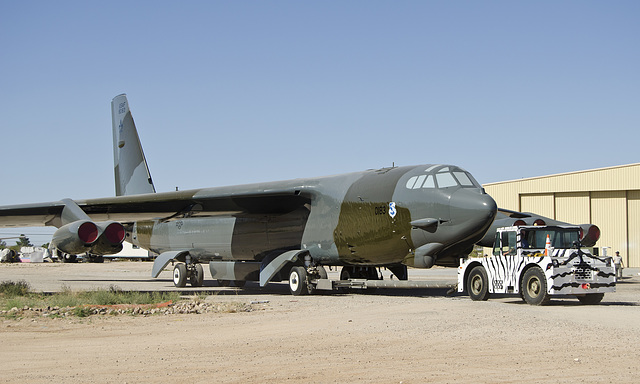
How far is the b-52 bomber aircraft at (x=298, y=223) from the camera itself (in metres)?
18.2

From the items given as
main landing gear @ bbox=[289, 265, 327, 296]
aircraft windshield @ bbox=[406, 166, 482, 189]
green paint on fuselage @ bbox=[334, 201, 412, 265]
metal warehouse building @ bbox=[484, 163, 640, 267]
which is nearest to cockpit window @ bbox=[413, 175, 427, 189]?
aircraft windshield @ bbox=[406, 166, 482, 189]

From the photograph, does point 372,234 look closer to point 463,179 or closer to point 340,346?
point 463,179

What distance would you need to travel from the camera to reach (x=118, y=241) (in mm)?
19797

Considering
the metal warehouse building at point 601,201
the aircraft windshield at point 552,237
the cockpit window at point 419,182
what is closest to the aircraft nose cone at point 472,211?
the aircraft windshield at point 552,237

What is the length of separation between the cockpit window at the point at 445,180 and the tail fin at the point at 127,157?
51.6 feet

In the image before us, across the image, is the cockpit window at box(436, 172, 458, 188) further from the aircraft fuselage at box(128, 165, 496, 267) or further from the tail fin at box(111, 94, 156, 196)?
the tail fin at box(111, 94, 156, 196)

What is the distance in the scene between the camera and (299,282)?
2091cm

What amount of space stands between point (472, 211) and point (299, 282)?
6.16 meters

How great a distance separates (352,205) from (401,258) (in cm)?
215

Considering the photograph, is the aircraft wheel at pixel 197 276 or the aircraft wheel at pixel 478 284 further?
the aircraft wheel at pixel 197 276

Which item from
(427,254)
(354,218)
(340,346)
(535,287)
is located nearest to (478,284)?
(427,254)

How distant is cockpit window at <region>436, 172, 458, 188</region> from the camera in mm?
18219

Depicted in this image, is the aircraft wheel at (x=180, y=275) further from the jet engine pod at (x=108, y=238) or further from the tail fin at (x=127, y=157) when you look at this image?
the jet engine pod at (x=108, y=238)

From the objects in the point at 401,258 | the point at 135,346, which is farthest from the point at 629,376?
the point at 401,258
